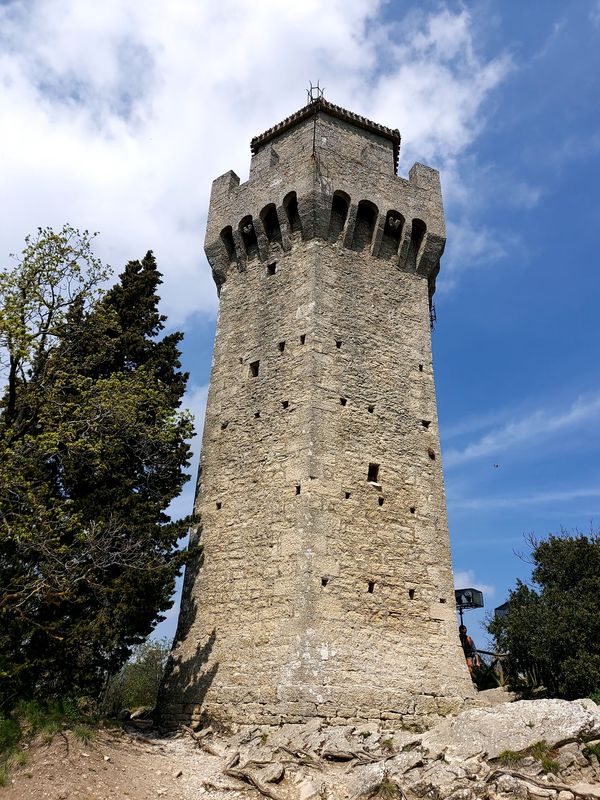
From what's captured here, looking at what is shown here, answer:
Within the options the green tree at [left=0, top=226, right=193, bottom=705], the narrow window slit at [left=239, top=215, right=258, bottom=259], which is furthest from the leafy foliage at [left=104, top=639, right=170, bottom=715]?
the narrow window slit at [left=239, top=215, right=258, bottom=259]

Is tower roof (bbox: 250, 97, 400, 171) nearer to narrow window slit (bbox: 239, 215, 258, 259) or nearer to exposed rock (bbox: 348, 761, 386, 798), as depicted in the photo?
narrow window slit (bbox: 239, 215, 258, 259)

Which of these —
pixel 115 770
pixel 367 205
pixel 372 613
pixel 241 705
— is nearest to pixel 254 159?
pixel 367 205

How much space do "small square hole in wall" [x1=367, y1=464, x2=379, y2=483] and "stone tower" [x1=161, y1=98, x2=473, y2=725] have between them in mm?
22

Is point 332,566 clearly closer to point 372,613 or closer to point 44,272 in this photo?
point 372,613

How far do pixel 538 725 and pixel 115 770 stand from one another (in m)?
5.68

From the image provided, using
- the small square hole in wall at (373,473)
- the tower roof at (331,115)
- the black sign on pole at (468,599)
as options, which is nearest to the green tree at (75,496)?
the small square hole in wall at (373,473)

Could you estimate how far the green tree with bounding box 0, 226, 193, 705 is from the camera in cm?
993

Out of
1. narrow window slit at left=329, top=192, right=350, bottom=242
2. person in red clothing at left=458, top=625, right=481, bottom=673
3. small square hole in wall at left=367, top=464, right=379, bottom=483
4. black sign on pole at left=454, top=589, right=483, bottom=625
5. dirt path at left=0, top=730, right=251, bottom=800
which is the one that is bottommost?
dirt path at left=0, top=730, right=251, bottom=800

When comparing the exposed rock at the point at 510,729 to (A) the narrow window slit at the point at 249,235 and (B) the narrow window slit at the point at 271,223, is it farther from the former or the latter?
(A) the narrow window slit at the point at 249,235

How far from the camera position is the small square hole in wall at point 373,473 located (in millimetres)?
12985

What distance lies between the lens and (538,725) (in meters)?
8.66

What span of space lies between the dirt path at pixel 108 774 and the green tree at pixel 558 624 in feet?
27.4

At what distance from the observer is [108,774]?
8.47 m

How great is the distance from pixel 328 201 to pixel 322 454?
6.05m
